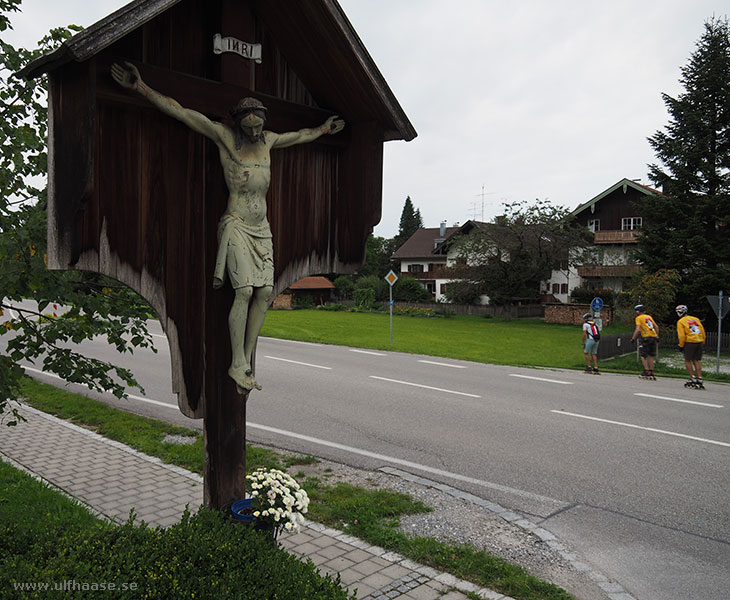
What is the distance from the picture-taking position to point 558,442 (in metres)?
8.31

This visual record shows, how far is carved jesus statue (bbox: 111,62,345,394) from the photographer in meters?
3.07

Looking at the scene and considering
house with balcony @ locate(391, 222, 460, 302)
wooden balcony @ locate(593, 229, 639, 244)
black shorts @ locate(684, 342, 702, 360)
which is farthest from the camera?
house with balcony @ locate(391, 222, 460, 302)

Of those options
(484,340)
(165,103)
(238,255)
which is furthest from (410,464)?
(484,340)

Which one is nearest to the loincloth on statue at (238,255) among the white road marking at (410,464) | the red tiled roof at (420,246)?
the white road marking at (410,464)

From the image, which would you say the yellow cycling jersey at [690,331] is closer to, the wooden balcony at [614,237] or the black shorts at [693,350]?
the black shorts at [693,350]

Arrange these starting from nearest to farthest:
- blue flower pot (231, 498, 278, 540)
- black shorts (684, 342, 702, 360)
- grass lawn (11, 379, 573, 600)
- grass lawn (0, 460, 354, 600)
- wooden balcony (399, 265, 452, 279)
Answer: grass lawn (0, 460, 354, 600) < blue flower pot (231, 498, 278, 540) < grass lawn (11, 379, 573, 600) < black shorts (684, 342, 702, 360) < wooden balcony (399, 265, 452, 279)

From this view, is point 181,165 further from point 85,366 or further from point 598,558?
point 598,558

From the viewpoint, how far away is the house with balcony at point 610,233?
39.9m

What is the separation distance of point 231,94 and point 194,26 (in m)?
0.37

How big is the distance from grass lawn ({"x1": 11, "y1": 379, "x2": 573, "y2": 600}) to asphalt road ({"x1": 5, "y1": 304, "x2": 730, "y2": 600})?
0.71 m

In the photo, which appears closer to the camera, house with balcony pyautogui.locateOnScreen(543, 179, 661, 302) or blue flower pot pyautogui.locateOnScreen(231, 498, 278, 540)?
blue flower pot pyautogui.locateOnScreen(231, 498, 278, 540)

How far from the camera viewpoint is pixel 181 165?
10.2 feet

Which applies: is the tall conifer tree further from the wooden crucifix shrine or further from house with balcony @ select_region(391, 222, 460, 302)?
house with balcony @ select_region(391, 222, 460, 302)

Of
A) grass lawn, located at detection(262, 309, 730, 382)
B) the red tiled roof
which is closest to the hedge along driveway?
grass lawn, located at detection(262, 309, 730, 382)
